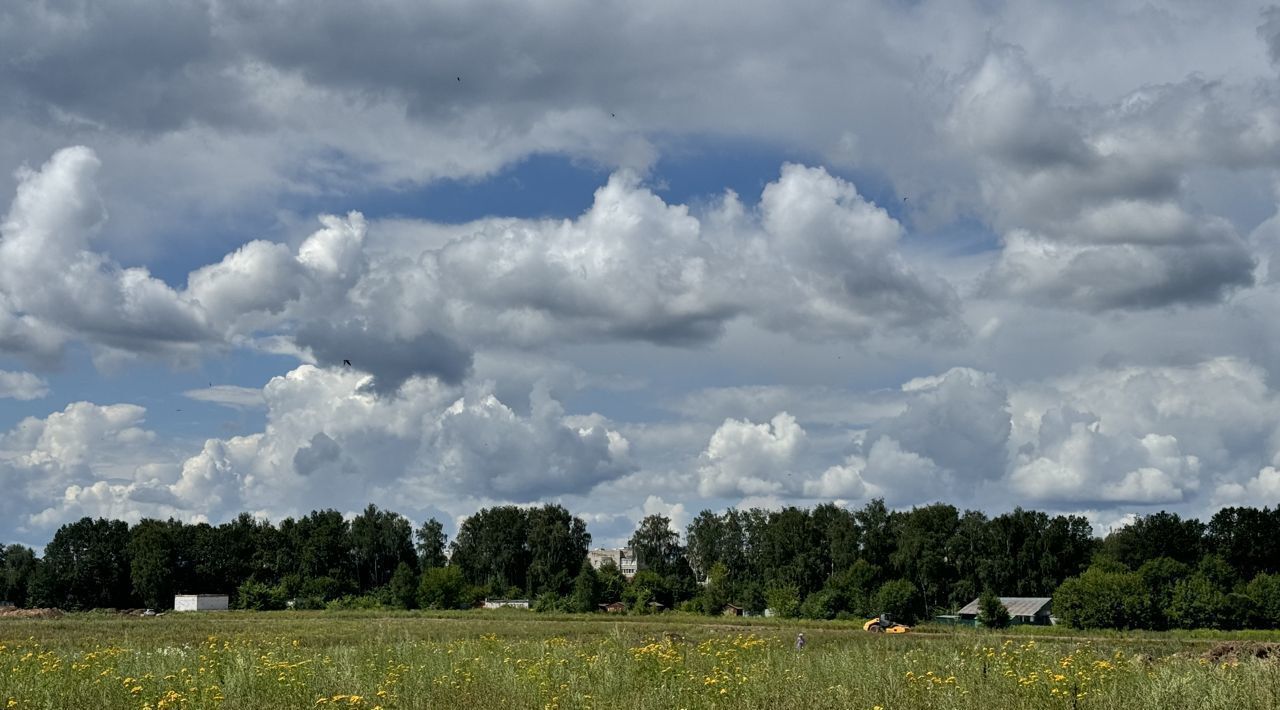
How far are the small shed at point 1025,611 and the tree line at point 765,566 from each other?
286cm

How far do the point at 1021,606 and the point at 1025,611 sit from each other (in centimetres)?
177

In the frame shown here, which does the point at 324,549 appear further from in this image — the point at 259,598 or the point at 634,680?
the point at 634,680

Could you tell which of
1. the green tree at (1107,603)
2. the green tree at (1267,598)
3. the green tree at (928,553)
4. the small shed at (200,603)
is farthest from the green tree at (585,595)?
the green tree at (1267,598)

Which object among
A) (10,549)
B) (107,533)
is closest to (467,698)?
(107,533)

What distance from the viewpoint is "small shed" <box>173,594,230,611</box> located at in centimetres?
12781

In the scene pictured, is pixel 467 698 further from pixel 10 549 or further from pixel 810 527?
pixel 10 549

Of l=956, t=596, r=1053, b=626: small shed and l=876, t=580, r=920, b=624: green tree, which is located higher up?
l=876, t=580, r=920, b=624: green tree

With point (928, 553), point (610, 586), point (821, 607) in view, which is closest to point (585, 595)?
point (610, 586)

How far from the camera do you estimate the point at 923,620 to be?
407 feet

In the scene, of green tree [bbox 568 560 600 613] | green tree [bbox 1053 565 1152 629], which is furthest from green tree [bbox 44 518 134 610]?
green tree [bbox 1053 565 1152 629]

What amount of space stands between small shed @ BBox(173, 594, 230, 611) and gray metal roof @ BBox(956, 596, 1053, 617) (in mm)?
89335

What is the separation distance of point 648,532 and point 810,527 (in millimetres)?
34934

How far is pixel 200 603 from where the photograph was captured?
420 ft

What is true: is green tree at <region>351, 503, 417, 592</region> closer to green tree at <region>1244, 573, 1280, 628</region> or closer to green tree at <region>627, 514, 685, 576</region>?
green tree at <region>627, 514, 685, 576</region>
